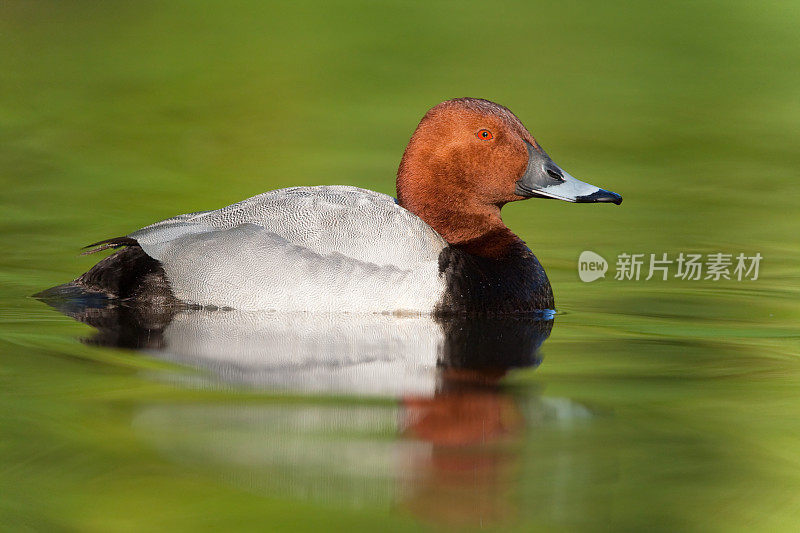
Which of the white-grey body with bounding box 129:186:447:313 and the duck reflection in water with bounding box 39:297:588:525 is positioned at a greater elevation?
the white-grey body with bounding box 129:186:447:313

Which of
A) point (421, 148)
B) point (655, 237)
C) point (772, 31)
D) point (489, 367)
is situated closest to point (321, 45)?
point (772, 31)

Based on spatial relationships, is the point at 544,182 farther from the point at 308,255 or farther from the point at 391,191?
the point at 391,191

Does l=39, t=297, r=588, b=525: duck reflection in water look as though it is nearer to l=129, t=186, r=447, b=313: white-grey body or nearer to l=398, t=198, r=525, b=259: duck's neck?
l=129, t=186, r=447, b=313: white-grey body

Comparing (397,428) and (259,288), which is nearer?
(397,428)

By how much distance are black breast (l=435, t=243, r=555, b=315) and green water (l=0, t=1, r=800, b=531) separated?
22 centimetres

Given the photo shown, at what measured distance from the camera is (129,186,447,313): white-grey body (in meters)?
6.73

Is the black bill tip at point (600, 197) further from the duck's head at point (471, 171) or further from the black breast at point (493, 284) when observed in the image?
the black breast at point (493, 284)

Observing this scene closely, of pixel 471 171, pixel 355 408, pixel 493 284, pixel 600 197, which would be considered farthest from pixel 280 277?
pixel 355 408

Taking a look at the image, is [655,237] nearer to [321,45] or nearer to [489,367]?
[489,367]

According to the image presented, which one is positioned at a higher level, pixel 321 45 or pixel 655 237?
pixel 321 45

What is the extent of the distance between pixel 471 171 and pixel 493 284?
2.47 feet

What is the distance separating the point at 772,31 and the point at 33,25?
9.89 m

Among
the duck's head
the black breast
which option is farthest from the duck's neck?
the black breast

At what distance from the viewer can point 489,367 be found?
18.5 feet
